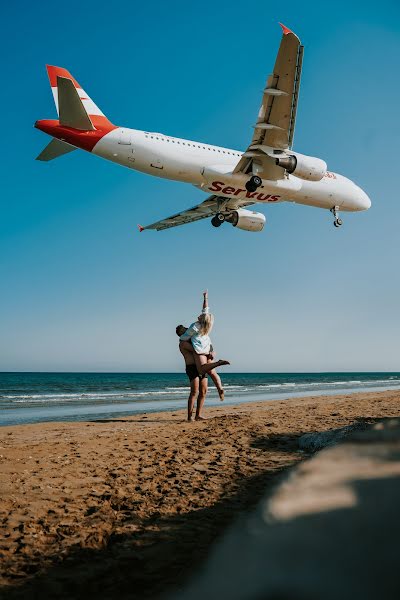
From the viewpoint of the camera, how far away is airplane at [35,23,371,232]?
19641 millimetres

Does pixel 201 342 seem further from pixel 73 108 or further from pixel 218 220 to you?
pixel 218 220

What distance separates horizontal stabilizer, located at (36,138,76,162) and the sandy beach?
18.3m

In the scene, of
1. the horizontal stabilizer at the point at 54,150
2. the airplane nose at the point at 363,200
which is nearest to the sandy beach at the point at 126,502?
the horizontal stabilizer at the point at 54,150

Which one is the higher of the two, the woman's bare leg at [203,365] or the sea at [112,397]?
the woman's bare leg at [203,365]

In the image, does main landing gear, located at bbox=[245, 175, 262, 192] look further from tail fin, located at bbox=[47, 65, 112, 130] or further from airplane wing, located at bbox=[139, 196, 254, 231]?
tail fin, located at bbox=[47, 65, 112, 130]

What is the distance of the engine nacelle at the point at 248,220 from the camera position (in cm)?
2617

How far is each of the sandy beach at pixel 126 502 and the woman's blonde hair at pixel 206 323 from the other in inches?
87.3

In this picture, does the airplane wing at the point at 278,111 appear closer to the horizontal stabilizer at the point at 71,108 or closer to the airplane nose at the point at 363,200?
the airplane nose at the point at 363,200

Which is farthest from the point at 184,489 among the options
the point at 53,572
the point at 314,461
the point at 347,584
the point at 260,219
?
the point at 260,219

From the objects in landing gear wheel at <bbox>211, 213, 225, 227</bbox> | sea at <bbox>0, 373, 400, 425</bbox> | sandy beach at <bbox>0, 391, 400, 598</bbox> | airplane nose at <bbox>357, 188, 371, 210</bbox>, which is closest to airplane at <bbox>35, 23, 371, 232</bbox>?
airplane nose at <bbox>357, 188, 371, 210</bbox>

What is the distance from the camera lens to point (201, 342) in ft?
31.5

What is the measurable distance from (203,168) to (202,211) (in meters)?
6.16

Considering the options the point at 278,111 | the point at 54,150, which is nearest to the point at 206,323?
the point at 278,111

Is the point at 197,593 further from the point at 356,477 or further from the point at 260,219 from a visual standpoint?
the point at 260,219
